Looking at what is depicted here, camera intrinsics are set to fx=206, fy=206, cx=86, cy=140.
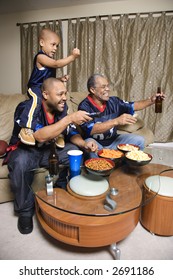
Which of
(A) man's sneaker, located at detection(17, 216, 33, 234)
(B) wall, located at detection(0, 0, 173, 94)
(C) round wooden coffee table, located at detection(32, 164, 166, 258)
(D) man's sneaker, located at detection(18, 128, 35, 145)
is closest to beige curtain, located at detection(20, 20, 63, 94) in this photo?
(B) wall, located at detection(0, 0, 173, 94)

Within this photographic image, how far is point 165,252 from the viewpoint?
1.42 metres

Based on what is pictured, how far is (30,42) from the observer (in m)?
3.91

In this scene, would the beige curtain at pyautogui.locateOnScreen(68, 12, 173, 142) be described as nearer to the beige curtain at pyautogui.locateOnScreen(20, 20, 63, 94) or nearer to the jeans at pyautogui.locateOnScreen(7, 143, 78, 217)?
the beige curtain at pyautogui.locateOnScreen(20, 20, 63, 94)

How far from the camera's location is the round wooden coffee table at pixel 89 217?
1.16 m

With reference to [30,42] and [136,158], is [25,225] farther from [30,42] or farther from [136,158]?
[30,42]

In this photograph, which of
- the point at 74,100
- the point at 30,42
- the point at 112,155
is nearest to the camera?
the point at 112,155

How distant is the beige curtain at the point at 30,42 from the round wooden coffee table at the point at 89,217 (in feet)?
10.3

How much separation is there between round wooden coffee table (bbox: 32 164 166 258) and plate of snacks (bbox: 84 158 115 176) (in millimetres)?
140

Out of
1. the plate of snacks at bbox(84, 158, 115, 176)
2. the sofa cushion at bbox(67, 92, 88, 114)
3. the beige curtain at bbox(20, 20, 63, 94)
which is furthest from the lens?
the beige curtain at bbox(20, 20, 63, 94)

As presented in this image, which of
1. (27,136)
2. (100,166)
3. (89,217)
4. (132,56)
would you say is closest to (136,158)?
(100,166)

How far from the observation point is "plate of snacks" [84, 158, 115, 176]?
134cm

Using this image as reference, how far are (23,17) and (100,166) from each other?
380 cm

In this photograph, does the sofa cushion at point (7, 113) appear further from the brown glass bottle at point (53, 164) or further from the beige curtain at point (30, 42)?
the beige curtain at point (30, 42)

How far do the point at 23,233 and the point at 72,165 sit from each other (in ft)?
2.18
